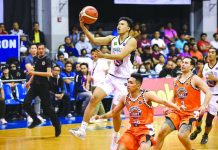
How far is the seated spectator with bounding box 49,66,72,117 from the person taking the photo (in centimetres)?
1539

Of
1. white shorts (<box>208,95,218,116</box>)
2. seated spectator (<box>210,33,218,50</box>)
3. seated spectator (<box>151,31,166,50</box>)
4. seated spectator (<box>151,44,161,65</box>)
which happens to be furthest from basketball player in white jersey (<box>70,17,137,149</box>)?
seated spectator (<box>210,33,218,50</box>)

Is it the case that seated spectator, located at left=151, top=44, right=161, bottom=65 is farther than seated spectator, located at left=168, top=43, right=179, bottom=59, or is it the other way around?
seated spectator, located at left=168, top=43, right=179, bottom=59

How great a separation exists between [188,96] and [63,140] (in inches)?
128

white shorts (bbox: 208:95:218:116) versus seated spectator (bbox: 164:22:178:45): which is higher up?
seated spectator (bbox: 164:22:178:45)

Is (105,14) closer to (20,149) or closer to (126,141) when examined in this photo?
(20,149)

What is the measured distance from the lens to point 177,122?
9242 mm

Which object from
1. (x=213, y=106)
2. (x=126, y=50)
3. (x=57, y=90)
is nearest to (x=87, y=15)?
(x=126, y=50)

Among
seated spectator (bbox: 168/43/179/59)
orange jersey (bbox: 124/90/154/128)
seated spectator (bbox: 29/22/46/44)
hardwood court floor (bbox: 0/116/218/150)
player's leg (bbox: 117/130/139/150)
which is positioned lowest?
hardwood court floor (bbox: 0/116/218/150)

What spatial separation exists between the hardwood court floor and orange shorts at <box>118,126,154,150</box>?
225cm

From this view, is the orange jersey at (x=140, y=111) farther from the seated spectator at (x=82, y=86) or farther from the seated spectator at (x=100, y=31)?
the seated spectator at (x=100, y=31)

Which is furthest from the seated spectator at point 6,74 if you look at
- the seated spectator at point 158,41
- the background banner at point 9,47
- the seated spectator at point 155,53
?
the seated spectator at point 158,41

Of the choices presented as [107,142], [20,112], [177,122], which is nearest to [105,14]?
[20,112]

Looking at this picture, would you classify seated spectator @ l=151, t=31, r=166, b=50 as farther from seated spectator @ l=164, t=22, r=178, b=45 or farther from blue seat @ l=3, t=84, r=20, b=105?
blue seat @ l=3, t=84, r=20, b=105

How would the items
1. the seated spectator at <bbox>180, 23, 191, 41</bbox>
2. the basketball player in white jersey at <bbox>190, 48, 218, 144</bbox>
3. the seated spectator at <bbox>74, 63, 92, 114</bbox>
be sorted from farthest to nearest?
1. the seated spectator at <bbox>180, 23, 191, 41</bbox>
2. the seated spectator at <bbox>74, 63, 92, 114</bbox>
3. the basketball player in white jersey at <bbox>190, 48, 218, 144</bbox>
